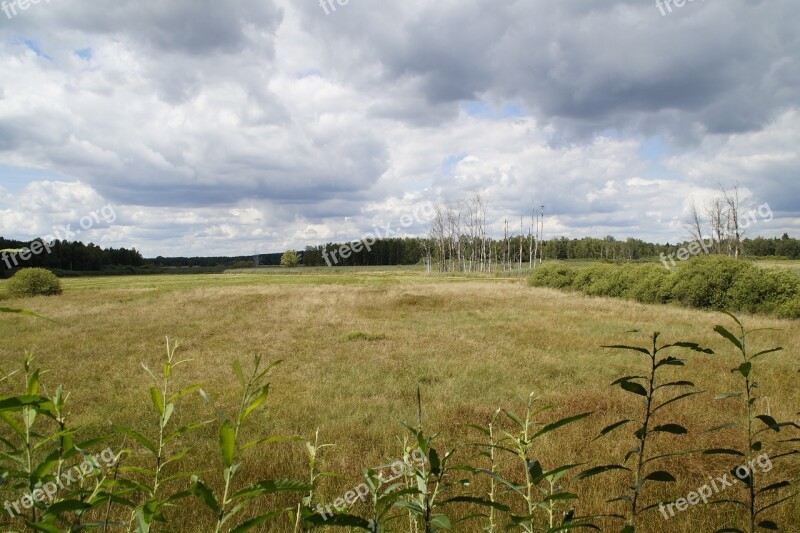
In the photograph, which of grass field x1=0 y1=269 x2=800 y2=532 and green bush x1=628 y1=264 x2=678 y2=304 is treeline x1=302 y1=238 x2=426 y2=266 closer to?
green bush x1=628 y1=264 x2=678 y2=304

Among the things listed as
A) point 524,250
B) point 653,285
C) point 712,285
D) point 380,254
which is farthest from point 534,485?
point 380,254

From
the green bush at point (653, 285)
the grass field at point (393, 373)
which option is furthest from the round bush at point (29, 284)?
the green bush at point (653, 285)

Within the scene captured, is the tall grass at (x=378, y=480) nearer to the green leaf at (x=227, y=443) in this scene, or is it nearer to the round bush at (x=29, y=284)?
the green leaf at (x=227, y=443)

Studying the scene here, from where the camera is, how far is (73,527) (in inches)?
48.7

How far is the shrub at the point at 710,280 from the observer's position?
25.4 metres

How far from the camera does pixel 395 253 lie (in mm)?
146250

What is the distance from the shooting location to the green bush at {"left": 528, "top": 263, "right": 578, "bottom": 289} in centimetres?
4344

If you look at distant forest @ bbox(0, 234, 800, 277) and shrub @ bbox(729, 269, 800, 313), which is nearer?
shrub @ bbox(729, 269, 800, 313)

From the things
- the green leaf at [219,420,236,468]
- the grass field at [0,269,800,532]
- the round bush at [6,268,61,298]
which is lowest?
the grass field at [0,269,800,532]

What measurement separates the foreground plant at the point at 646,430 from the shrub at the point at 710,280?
50.0 ft

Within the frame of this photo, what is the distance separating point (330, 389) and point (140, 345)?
969 centimetres

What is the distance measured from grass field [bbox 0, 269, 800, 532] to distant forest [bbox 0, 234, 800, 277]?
6143cm

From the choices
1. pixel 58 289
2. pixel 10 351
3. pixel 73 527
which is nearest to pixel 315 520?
pixel 73 527

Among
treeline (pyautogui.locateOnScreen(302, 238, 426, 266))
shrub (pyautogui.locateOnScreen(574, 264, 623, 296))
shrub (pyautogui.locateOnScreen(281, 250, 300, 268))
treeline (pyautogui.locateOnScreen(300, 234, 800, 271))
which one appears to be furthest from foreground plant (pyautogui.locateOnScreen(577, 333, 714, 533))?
treeline (pyautogui.locateOnScreen(302, 238, 426, 266))
